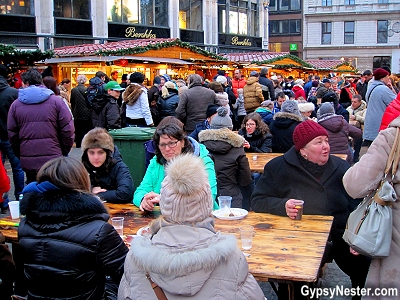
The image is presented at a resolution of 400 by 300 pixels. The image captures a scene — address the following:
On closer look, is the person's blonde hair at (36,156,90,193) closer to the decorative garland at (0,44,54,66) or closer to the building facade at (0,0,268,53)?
the decorative garland at (0,44,54,66)

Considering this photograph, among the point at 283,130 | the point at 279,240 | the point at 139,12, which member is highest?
the point at 139,12

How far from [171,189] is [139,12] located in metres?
27.0

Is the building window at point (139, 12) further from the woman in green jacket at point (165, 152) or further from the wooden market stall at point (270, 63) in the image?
the woman in green jacket at point (165, 152)

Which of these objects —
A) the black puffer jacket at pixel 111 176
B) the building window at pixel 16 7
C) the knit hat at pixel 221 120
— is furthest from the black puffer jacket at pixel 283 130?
the building window at pixel 16 7

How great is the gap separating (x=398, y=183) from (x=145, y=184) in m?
2.42

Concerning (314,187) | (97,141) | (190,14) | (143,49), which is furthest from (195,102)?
(190,14)

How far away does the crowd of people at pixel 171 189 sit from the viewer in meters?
2.33

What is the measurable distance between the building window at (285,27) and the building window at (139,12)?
29.7m

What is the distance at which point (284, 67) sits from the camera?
25031 mm

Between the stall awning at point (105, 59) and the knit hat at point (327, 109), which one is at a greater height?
the stall awning at point (105, 59)

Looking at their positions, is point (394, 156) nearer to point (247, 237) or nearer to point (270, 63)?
point (247, 237)

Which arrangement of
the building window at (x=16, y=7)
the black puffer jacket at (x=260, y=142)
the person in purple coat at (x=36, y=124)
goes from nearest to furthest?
the person in purple coat at (x=36, y=124), the black puffer jacket at (x=260, y=142), the building window at (x=16, y=7)

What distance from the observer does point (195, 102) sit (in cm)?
916

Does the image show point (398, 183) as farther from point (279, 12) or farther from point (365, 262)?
point (279, 12)
